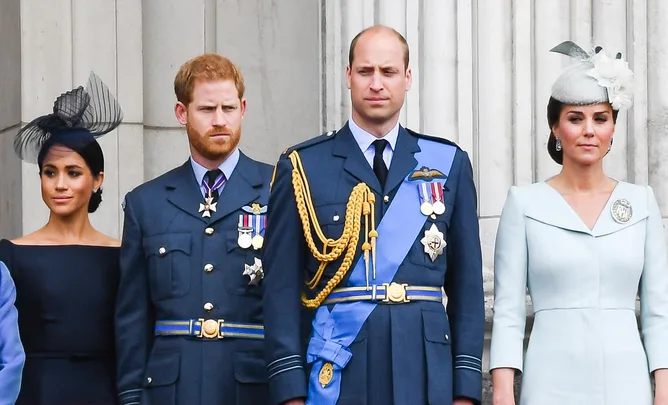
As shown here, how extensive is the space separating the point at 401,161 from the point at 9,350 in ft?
4.76

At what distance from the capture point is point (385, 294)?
5.02m

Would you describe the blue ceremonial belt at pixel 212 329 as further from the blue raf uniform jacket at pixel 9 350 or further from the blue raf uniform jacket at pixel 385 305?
the blue raf uniform jacket at pixel 9 350

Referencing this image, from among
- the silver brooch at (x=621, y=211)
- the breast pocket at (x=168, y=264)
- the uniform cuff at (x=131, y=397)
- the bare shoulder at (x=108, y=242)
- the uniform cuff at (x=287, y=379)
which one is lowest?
the uniform cuff at (x=131, y=397)

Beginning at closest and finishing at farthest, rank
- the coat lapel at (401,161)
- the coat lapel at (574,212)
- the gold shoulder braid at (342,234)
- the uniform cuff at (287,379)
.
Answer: the uniform cuff at (287,379)
the gold shoulder braid at (342,234)
the coat lapel at (401,161)
the coat lapel at (574,212)

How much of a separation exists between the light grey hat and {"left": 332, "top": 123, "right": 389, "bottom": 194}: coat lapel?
2.50ft

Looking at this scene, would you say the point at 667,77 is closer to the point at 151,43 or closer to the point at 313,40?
the point at 313,40

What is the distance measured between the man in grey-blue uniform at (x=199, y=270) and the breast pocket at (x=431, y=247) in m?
0.69

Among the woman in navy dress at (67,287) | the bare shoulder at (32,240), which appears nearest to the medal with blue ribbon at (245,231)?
the woman in navy dress at (67,287)

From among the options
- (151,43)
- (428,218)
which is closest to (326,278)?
(428,218)

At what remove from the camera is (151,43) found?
7426 mm

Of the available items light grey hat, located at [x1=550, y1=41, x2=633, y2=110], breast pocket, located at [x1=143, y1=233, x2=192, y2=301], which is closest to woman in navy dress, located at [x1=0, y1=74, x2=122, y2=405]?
breast pocket, located at [x1=143, y1=233, x2=192, y2=301]

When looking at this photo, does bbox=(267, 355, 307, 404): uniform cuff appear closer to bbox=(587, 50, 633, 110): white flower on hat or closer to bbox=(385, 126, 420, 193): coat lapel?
bbox=(385, 126, 420, 193): coat lapel

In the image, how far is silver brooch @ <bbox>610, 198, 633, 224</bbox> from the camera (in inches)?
210

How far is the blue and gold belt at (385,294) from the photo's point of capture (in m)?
5.02
